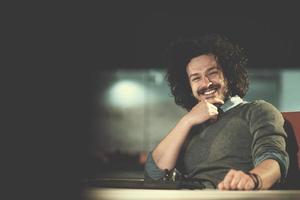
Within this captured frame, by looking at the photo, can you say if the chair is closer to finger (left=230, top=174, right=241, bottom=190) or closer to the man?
the man

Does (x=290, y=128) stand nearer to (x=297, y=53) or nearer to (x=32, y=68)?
(x=32, y=68)

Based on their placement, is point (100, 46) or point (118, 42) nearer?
point (100, 46)

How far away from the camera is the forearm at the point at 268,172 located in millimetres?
1357

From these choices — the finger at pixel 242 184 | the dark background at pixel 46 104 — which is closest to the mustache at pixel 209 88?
the dark background at pixel 46 104

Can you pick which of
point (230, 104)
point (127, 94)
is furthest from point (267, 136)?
point (127, 94)

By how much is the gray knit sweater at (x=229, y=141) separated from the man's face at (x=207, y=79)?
0.13m

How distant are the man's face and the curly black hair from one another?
48 mm

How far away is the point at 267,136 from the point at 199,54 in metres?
0.63

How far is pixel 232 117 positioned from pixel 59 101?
4.21 feet

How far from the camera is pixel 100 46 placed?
6309mm

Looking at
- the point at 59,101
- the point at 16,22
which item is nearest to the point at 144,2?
the point at 16,22

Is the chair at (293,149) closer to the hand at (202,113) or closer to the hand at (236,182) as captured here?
the hand at (202,113)

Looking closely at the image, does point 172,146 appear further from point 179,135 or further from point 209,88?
point 209,88

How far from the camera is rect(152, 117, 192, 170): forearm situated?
6.26ft
